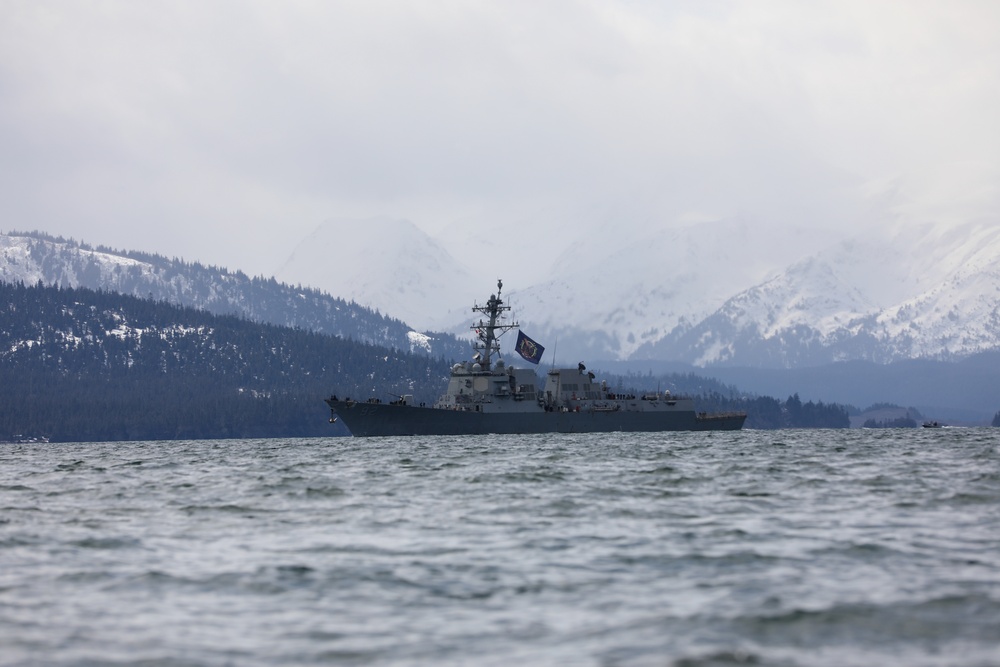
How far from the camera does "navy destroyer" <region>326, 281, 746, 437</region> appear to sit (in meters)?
113

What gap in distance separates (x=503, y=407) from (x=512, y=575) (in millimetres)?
89760

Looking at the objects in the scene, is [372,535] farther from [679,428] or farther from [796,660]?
[679,428]

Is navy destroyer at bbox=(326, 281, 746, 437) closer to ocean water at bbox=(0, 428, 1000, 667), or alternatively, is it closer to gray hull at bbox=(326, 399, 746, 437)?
gray hull at bbox=(326, 399, 746, 437)

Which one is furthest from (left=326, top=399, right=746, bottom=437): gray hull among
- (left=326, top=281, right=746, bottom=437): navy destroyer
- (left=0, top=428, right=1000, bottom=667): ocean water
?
(left=0, top=428, right=1000, bottom=667): ocean water

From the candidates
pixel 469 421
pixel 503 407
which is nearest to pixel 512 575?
pixel 469 421

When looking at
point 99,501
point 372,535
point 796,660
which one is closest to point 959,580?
point 796,660

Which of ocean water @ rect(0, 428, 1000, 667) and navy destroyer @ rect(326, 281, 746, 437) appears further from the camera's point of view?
navy destroyer @ rect(326, 281, 746, 437)

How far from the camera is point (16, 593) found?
2298cm

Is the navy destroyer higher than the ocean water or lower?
higher

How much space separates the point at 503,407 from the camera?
114m

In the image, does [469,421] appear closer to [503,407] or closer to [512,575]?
[503,407]

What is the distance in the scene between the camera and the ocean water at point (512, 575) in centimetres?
1839

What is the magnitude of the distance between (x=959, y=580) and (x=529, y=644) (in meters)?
8.83

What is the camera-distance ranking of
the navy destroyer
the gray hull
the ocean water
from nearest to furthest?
the ocean water → the gray hull → the navy destroyer
